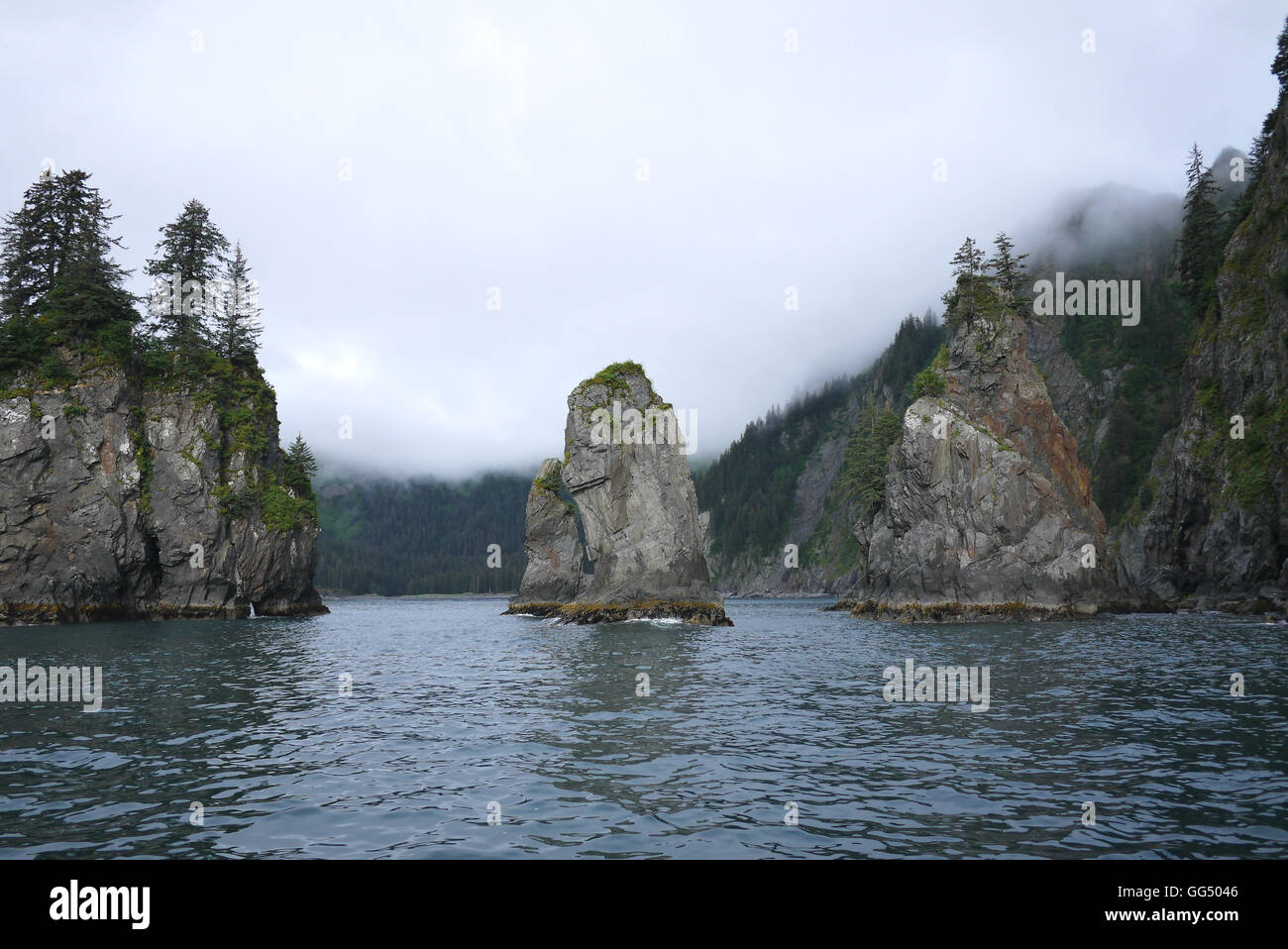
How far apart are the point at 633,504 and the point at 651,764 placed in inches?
2129

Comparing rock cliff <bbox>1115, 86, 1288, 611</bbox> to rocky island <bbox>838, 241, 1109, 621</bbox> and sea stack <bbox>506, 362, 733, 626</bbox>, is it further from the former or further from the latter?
sea stack <bbox>506, 362, 733, 626</bbox>

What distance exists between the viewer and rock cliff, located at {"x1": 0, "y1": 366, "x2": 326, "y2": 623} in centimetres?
6462

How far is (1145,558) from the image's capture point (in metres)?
78.7

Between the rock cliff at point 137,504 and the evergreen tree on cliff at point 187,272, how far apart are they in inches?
310

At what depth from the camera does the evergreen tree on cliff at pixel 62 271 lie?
6975 centimetres

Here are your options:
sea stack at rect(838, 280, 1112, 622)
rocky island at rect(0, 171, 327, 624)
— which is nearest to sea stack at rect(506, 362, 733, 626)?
sea stack at rect(838, 280, 1112, 622)

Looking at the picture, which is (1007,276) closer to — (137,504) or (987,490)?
(987,490)

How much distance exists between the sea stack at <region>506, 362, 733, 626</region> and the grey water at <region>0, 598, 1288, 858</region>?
35522 millimetres

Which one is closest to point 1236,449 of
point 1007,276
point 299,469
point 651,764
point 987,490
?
point 987,490

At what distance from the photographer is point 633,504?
6925 cm

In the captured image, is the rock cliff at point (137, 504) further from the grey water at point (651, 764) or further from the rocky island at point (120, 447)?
the grey water at point (651, 764)

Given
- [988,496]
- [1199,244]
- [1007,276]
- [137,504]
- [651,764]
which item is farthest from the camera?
[1199,244]

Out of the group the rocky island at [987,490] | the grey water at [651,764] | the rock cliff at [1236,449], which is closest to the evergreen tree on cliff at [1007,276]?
the rocky island at [987,490]
